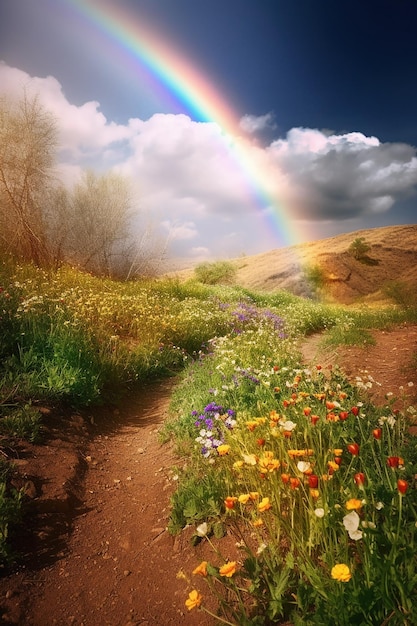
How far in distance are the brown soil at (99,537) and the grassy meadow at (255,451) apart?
147 millimetres

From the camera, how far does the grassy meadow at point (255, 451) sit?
5.46 feet

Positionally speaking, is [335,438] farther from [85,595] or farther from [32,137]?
[32,137]

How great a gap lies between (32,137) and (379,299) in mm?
21290

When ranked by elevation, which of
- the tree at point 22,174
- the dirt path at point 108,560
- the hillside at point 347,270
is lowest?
the dirt path at point 108,560

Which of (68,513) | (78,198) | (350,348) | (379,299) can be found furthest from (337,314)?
(68,513)

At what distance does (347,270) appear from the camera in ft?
89.8

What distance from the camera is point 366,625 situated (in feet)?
4.78

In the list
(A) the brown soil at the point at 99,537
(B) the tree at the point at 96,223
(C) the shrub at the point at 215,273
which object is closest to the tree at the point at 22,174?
(B) the tree at the point at 96,223

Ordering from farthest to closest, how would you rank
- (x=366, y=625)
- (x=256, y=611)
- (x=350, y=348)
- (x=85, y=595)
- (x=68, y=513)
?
1. (x=350, y=348)
2. (x=68, y=513)
3. (x=85, y=595)
4. (x=256, y=611)
5. (x=366, y=625)

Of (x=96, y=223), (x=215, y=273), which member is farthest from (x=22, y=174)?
(x=215, y=273)

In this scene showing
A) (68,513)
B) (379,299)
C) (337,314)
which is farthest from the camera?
(379,299)

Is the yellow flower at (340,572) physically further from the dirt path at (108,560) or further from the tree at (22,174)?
the tree at (22,174)

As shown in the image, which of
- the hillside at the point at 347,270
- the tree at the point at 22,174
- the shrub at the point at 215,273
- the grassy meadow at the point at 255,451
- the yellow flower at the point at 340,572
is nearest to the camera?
the yellow flower at the point at 340,572

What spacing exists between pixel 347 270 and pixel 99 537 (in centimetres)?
2774
